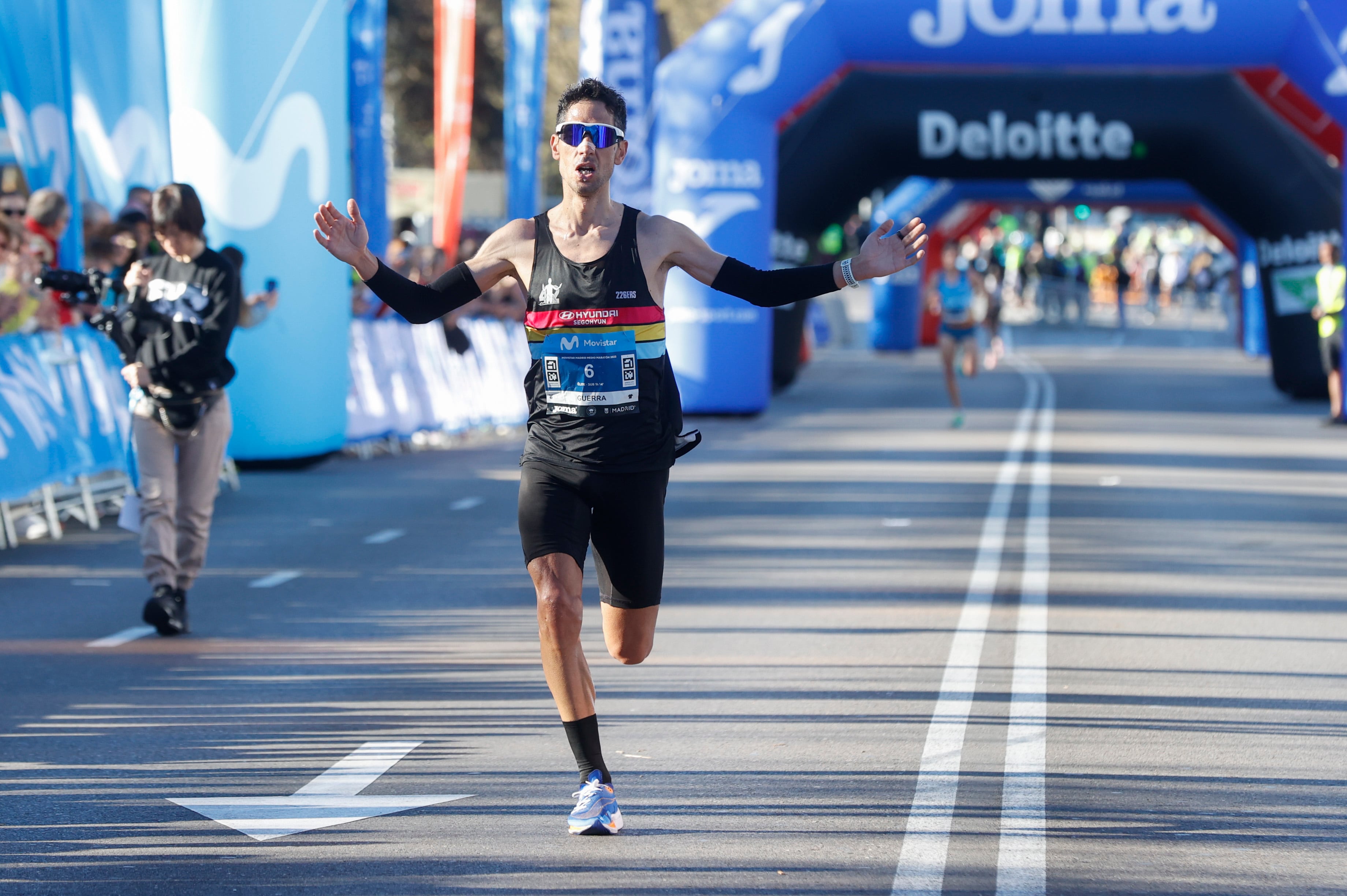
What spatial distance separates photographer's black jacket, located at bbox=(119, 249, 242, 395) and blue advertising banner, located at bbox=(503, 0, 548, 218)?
16496mm

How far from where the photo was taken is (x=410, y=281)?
4.95 meters

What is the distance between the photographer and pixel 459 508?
12867mm

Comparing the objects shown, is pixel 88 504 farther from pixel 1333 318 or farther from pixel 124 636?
pixel 1333 318

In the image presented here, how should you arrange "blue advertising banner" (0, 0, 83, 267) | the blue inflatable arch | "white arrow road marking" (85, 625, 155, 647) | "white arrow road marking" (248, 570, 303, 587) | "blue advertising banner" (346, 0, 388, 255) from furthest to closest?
"blue advertising banner" (346, 0, 388, 255)
the blue inflatable arch
"blue advertising banner" (0, 0, 83, 267)
"white arrow road marking" (248, 570, 303, 587)
"white arrow road marking" (85, 625, 155, 647)

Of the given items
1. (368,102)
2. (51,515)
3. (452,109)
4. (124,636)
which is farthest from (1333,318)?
(124,636)

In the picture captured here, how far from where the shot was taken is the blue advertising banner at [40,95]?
1265cm

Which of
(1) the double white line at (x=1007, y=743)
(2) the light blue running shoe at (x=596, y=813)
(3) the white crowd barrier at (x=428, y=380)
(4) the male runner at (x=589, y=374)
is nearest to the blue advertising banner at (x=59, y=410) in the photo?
(3) the white crowd barrier at (x=428, y=380)

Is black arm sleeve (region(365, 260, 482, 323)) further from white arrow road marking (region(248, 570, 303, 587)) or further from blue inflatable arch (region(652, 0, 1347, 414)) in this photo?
blue inflatable arch (region(652, 0, 1347, 414))

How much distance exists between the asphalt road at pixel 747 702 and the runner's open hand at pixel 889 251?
1.57 metres

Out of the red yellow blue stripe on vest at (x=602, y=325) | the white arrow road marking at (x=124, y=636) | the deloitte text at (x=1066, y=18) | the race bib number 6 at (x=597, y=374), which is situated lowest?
the white arrow road marking at (x=124, y=636)

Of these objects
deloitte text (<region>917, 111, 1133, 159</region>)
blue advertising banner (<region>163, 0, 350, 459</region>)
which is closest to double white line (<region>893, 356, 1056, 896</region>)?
blue advertising banner (<region>163, 0, 350, 459</region>)

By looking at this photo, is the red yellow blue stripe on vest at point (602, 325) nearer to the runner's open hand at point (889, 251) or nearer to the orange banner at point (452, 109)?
the runner's open hand at point (889, 251)

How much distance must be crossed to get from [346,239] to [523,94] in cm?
2045

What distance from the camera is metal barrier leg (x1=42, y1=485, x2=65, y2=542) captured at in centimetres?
1127
